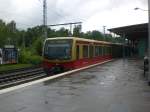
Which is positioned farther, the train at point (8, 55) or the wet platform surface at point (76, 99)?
the train at point (8, 55)

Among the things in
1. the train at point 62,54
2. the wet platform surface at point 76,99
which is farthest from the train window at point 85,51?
the wet platform surface at point 76,99

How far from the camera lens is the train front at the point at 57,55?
2552 cm

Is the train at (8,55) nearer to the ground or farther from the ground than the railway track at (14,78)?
farther from the ground

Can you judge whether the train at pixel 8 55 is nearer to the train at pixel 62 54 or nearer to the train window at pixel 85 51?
the train window at pixel 85 51

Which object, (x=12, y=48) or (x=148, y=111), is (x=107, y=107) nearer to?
(x=148, y=111)

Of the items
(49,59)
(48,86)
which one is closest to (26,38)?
(49,59)

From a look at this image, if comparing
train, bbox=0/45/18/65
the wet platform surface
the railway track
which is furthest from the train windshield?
train, bbox=0/45/18/65

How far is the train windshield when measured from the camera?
2562cm

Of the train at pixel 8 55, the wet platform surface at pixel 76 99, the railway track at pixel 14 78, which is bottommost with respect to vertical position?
the railway track at pixel 14 78

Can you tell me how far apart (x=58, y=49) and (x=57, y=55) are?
0.40 m

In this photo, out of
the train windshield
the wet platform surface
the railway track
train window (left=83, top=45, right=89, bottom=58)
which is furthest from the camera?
train window (left=83, top=45, right=89, bottom=58)

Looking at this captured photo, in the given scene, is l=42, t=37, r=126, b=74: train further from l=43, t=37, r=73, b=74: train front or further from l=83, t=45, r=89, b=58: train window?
l=83, t=45, r=89, b=58: train window

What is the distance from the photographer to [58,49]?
26.0 meters

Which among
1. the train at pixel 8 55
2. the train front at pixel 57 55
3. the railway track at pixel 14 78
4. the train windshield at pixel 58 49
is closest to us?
the railway track at pixel 14 78
